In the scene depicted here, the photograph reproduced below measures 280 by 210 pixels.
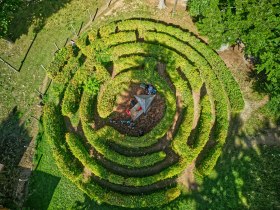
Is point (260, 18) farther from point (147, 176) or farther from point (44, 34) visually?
point (44, 34)

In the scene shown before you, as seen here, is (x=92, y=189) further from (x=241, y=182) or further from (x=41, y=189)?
(x=241, y=182)

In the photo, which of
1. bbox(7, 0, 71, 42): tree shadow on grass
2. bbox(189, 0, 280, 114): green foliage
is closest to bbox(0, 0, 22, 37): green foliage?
bbox(7, 0, 71, 42): tree shadow on grass

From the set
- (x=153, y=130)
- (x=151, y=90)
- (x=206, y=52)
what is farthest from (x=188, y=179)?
(x=206, y=52)

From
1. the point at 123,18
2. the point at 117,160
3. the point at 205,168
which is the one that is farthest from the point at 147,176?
the point at 123,18

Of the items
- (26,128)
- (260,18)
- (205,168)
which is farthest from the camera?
(26,128)

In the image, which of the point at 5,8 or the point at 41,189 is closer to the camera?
the point at 5,8

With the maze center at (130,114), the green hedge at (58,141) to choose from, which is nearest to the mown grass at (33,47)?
the green hedge at (58,141)
